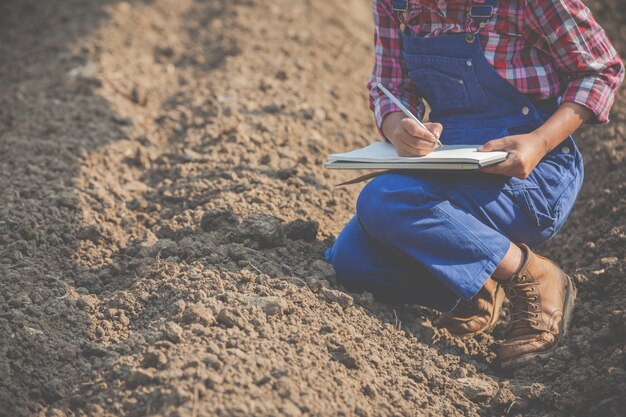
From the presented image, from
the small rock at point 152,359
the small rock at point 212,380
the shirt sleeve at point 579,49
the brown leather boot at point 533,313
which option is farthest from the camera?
the brown leather boot at point 533,313

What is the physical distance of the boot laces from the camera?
2555 millimetres

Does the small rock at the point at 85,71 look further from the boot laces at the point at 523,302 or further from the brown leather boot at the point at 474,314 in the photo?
the boot laces at the point at 523,302

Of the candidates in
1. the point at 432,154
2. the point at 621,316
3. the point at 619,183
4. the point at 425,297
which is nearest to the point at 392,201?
the point at 432,154

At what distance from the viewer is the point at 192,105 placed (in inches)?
167

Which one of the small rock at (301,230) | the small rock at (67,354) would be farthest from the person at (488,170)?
the small rock at (67,354)

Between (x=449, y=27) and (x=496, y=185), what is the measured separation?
0.55 m

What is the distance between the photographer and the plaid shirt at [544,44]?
2420 millimetres

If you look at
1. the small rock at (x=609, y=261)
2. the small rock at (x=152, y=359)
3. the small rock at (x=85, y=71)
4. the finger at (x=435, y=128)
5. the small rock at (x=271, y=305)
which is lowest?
the small rock at (x=609, y=261)

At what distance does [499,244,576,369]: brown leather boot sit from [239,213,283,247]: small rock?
0.83 m

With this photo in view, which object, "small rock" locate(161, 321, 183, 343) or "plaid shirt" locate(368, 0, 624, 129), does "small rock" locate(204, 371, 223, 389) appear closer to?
"small rock" locate(161, 321, 183, 343)

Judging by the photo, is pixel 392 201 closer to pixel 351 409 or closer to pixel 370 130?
pixel 351 409

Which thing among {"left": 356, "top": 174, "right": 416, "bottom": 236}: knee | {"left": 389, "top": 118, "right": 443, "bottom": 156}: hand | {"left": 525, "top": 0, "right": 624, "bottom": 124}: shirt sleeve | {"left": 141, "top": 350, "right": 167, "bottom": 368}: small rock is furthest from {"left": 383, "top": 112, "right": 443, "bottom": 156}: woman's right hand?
{"left": 141, "top": 350, "right": 167, "bottom": 368}: small rock

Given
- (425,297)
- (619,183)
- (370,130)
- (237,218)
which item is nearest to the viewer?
(425,297)

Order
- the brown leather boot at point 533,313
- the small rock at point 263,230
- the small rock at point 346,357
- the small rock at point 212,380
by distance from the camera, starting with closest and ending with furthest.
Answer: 1. the small rock at point 212,380
2. the small rock at point 346,357
3. the brown leather boot at point 533,313
4. the small rock at point 263,230
